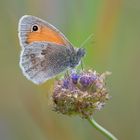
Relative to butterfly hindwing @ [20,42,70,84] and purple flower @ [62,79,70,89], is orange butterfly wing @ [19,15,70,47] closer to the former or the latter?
butterfly hindwing @ [20,42,70,84]

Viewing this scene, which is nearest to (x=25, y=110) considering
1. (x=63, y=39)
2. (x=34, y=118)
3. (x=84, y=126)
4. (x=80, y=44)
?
(x=34, y=118)

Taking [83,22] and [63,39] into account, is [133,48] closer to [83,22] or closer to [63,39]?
[83,22]

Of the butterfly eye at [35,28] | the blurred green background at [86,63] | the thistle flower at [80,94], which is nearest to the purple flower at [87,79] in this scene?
the thistle flower at [80,94]

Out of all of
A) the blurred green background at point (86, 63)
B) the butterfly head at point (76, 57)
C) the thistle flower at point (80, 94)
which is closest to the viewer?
the thistle flower at point (80, 94)

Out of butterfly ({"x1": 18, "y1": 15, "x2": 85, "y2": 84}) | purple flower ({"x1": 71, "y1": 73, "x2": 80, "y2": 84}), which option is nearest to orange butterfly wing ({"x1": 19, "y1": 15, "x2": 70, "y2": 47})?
butterfly ({"x1": 18, "y1": 15, "x2": 85, "y2": 84})

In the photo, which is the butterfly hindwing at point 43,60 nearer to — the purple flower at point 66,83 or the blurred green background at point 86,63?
the purple flower at point 66,83
